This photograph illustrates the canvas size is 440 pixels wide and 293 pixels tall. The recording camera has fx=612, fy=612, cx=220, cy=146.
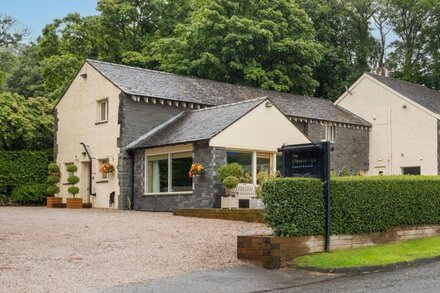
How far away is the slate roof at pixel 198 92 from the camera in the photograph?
2956 centimetres

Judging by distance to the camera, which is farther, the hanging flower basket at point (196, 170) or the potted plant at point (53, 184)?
Answer: the potted plant at point (53, 184)

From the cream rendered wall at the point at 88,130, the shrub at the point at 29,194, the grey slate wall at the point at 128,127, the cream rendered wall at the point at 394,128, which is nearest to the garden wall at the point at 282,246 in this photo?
the grey slate wall at the point at 128,127

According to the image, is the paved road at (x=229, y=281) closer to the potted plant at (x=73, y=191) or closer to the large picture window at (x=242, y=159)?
the large picture window at (x=242, y=159)

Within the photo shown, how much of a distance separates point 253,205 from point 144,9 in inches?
1125

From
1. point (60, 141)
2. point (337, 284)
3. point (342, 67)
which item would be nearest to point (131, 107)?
point (60, 141)

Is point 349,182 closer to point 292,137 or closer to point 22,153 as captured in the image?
point 292,137

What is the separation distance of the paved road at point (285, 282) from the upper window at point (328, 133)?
23.2m

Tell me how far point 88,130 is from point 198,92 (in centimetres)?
600

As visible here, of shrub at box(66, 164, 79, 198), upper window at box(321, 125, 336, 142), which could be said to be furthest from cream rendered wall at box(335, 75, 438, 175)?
shrub at box(66, 164, 79, 198)

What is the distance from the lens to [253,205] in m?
22.9

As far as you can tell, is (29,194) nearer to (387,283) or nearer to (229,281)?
(229,281)

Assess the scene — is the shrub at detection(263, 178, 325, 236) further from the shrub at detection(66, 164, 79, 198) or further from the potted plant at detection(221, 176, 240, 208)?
the shrub at detection(66, 164, 79, 198)

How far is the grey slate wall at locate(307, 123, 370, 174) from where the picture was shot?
114 feet

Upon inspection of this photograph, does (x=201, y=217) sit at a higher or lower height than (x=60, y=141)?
lower
